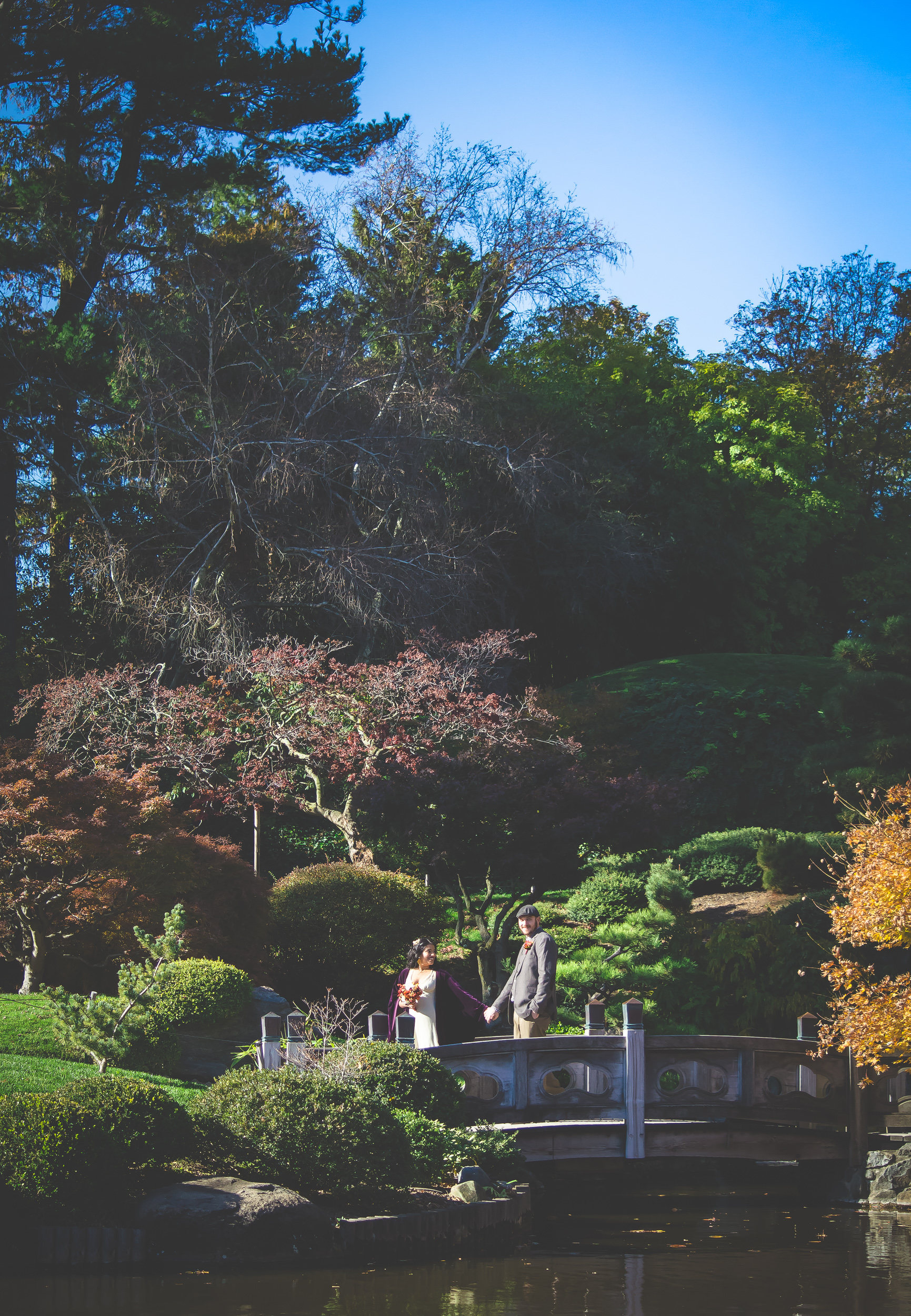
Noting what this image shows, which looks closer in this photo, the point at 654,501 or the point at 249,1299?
the point at 249,1299

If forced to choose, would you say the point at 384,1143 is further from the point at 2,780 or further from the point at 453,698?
the point at 453,698

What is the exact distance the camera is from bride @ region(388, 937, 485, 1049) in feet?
34.9

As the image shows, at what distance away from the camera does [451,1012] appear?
36.3 ft

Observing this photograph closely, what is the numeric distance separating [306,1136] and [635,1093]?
12.5ft

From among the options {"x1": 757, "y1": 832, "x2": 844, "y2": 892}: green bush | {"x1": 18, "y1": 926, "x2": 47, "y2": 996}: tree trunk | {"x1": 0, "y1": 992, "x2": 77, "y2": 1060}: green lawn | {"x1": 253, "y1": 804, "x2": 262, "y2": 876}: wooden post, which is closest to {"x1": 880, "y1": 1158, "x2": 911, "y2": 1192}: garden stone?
{"x1": 757, "y1": 832, "x2": 844, "y2": 892}: green bush

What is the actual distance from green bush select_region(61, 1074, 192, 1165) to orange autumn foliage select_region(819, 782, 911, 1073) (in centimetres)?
545

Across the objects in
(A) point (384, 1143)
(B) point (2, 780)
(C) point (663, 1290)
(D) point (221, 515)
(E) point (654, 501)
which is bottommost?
(C) point (663, 1290)

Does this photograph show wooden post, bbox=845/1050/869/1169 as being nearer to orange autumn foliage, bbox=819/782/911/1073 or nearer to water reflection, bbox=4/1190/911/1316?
water reflection, bbox=4/1190/911/1316

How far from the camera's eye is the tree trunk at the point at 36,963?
13.4m

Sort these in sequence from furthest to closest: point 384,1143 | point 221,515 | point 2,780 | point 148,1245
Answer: point 221,515, point 2,780, point 384,1143, point 148,1245

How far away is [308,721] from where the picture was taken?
1681cm

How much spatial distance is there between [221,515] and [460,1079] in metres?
12.7

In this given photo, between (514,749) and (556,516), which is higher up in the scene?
(556,516)

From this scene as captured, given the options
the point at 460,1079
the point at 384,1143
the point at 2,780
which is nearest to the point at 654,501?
the point at 2,780
